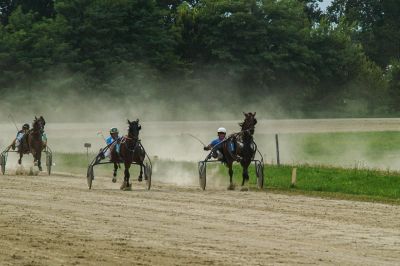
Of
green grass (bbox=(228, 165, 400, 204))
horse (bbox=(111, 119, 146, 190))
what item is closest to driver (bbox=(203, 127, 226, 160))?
green grass (bbox=(228, 165, 400, 204))

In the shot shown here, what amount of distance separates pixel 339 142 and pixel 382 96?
32.5 m

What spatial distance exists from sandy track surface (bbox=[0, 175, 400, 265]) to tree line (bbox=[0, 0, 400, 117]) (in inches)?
1622

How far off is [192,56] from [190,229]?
5793 cm

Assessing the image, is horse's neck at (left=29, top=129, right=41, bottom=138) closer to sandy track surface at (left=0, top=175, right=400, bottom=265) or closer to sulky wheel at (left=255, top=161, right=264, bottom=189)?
sandy track surface at (left=0, top=175, right=400, bottom=265)

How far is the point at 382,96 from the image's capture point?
79.1 metres

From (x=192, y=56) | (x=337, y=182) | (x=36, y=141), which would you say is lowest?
(x=337, y=182)

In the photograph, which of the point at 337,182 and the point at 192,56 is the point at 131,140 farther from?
the point at 192,56

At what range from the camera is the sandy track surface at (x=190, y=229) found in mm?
13430

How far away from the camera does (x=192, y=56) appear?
243 ft

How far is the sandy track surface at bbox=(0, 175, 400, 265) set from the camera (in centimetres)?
1343

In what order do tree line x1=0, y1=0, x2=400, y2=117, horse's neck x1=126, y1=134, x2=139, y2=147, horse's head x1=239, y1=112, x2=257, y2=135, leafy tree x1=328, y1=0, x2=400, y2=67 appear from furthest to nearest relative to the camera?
leafy tree x1=328, y1=0, x2=400, y2=67
tree line x1=0, y1=0, x2=400, y2=117
horse's head x1=239, y1=112, x2=257, y2=135
horse's neck x1=126, y1=134, x2=139, y2=147

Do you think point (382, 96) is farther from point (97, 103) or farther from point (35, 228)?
point (35, 228)

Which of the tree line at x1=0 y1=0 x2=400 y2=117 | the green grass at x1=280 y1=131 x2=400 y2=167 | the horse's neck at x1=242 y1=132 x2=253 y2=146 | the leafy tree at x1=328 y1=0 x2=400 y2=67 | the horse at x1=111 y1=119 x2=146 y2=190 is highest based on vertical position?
the leafy tree at x1=328 y1=0 x2=400 y2=67

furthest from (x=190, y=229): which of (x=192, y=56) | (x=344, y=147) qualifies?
(x=192, y=56)
